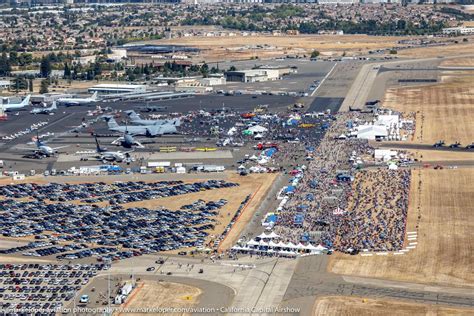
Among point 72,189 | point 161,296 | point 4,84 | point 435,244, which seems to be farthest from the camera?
point 4,84

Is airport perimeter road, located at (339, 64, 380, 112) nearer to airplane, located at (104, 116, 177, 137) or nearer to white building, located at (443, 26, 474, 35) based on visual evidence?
Answer: airplane, located at (104, 116, 177, 137)

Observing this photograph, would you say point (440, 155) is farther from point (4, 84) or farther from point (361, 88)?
point (4, 84)

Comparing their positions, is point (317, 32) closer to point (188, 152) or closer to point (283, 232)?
point (188, 152)

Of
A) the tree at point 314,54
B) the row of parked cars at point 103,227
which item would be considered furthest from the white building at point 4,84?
the row of parked cars at point 103,227

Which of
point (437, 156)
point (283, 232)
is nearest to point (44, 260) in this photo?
point (283, 232)

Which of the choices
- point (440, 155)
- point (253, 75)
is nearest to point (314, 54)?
point (253, 75)

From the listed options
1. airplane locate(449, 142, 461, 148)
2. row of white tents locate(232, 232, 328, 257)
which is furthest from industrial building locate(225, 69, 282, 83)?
row of white tents locate(232, 232, 328, 257)

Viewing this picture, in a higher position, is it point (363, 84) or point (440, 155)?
point (440, 155)
